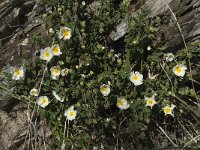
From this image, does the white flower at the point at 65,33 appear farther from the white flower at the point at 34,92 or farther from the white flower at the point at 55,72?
the white flower at the point at 34,92

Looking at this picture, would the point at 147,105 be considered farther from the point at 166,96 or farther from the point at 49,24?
the point at 49,24

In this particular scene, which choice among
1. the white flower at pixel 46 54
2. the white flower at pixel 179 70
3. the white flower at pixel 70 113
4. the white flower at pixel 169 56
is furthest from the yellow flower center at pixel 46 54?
the white flower at pixel 179 70

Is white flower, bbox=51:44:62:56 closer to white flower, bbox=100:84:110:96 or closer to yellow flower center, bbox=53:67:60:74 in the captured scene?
yellow flower center, bbox=53:67:60:74

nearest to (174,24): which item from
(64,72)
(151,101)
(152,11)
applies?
(152,11)

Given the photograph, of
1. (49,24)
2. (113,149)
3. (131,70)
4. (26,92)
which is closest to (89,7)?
(49,24)

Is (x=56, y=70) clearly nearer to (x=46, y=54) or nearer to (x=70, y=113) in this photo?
(x=46, y=54)

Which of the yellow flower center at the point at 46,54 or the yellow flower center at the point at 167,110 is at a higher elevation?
the yellow flower center at the point at 46,54

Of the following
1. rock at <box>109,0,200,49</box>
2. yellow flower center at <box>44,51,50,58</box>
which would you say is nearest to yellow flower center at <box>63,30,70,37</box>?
yellow flower center at <box>44,51,50,58</box>
